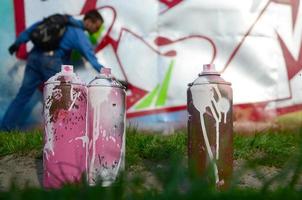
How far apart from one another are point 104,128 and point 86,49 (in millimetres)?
3887

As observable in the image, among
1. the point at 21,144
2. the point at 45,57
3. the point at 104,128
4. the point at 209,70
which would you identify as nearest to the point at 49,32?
the point at 45,57

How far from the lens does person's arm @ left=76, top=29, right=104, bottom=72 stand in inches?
320

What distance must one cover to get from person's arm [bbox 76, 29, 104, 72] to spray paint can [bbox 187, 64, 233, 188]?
401 centimetres

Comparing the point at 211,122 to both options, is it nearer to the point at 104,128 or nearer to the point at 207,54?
the point at 104,128

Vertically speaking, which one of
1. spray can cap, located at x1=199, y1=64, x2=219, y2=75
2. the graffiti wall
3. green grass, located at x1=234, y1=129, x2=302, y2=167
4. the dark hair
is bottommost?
green grass, located at x1=234, y1=129, x2=302, y2=167

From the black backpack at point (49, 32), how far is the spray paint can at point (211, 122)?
435cm

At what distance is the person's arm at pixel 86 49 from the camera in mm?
8141

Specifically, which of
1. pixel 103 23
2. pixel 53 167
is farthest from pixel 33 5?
pixel 53 167

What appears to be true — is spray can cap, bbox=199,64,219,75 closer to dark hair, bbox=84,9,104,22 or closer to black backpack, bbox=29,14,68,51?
dark hair, bbox=84,9,104,22

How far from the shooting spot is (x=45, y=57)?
8.27m

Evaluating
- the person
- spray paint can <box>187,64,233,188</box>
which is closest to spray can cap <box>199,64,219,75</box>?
spray paint can <box>187,64,233,188</box>

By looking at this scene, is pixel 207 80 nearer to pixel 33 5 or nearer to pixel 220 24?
pixel 220 24

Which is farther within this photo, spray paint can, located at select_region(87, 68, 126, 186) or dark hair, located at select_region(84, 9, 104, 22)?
dark hair, located at select_region(84, 9, 104, 22)

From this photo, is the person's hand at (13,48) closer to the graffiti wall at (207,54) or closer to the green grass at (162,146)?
the graffiti wall at (207,54)
